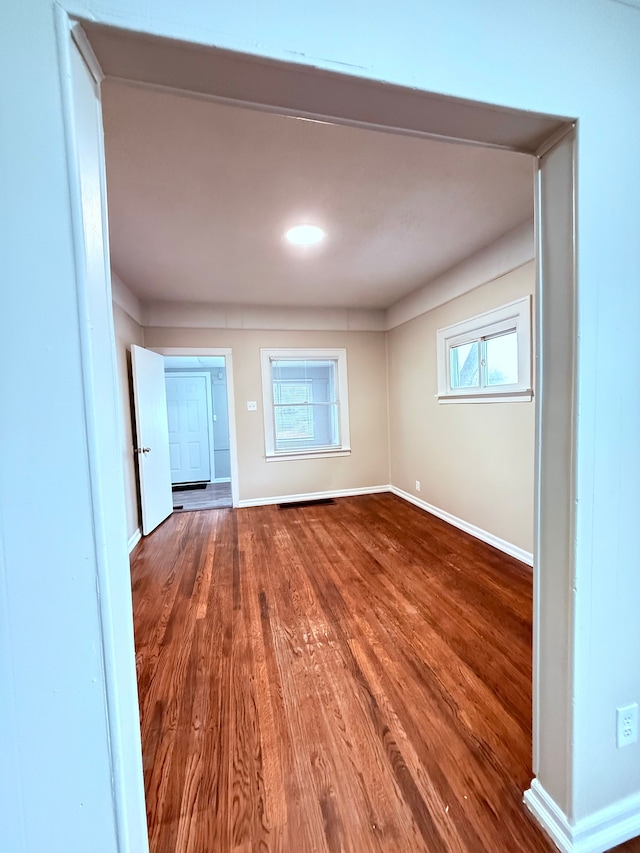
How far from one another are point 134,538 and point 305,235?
10.0 ft

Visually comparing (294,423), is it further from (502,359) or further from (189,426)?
(189,426)

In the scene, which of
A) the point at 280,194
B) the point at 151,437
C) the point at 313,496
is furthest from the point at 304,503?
the point at 280,194

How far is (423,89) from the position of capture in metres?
0.76

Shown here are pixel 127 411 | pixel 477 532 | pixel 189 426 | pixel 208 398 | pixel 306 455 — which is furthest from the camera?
pixel 208 398

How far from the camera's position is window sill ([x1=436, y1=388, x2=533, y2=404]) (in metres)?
2.54

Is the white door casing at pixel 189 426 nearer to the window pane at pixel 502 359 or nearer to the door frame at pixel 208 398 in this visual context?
the door frame at pixel 208 398

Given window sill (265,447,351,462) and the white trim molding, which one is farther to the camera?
window sill (265,447,351,462)

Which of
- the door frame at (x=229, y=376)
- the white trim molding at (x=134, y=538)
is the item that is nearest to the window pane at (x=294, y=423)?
the door frame at (x=229, y=376)

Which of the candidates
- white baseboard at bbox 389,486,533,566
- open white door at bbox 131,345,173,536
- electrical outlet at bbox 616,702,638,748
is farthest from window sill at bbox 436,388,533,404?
open white door at bbox 131,345,173,536

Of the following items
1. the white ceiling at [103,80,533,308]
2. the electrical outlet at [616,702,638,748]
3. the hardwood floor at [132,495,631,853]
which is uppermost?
the white ceiling at [103,80,533,308]

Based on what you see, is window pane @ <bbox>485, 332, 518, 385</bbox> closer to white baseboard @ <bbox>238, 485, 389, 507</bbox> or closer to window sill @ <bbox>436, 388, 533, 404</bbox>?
window sill @ <bbox>436, 388, 533, 404</bbox>

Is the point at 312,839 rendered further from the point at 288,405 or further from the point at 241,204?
the point at 288,405

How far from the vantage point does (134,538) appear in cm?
332

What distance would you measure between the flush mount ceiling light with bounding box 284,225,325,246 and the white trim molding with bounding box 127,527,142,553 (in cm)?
293
